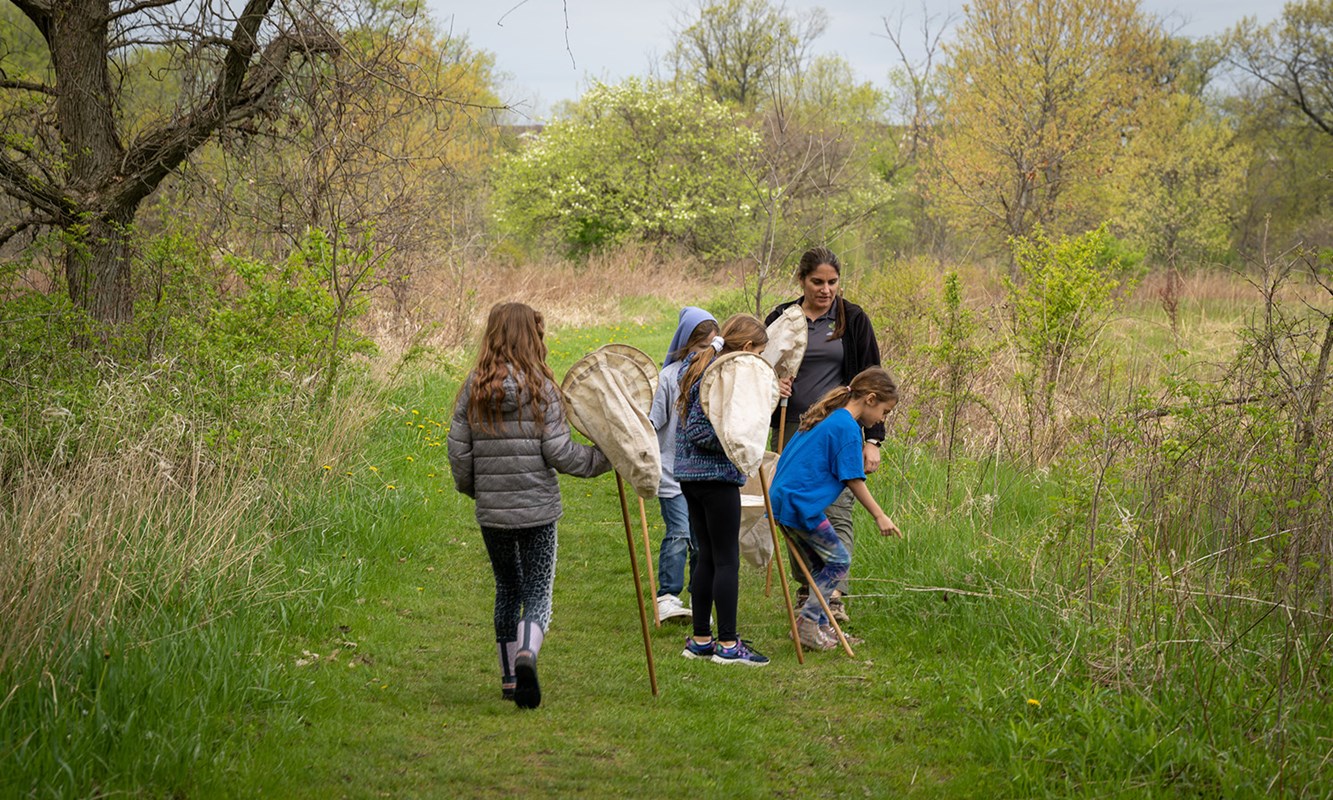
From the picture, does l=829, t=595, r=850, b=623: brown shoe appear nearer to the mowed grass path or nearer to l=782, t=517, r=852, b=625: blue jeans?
the mowed grass path

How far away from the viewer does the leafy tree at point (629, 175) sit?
32688mm

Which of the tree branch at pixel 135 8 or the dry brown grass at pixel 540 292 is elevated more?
the tree branch at pixel 135 8

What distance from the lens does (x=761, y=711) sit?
5004mm

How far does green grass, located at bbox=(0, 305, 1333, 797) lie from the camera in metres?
3.86

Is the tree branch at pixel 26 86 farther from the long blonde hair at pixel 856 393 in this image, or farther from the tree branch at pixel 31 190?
the long blonde hair at pixel 856 393

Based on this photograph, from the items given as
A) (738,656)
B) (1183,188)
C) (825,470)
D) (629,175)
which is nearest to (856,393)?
(825,470)

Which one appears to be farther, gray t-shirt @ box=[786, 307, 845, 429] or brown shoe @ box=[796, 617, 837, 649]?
gray t-shirt @ box=[786, 307, 845, 429]

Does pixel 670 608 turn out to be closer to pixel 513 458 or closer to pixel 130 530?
pixel 513 458

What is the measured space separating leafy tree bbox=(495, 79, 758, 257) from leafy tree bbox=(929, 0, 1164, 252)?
30.6 ft

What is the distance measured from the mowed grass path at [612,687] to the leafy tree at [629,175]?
1007 inches

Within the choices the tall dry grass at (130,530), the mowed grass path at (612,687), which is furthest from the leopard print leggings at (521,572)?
the tall dry grass at (130,530)

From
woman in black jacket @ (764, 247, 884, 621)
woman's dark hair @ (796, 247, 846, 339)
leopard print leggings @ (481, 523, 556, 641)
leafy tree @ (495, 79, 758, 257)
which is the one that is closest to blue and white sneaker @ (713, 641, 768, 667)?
woman in black jacket @ (764, 247, 884, 621)

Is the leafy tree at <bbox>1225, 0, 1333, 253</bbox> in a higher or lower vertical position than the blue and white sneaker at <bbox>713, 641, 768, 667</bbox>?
higher

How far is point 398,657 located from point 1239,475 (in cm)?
411
